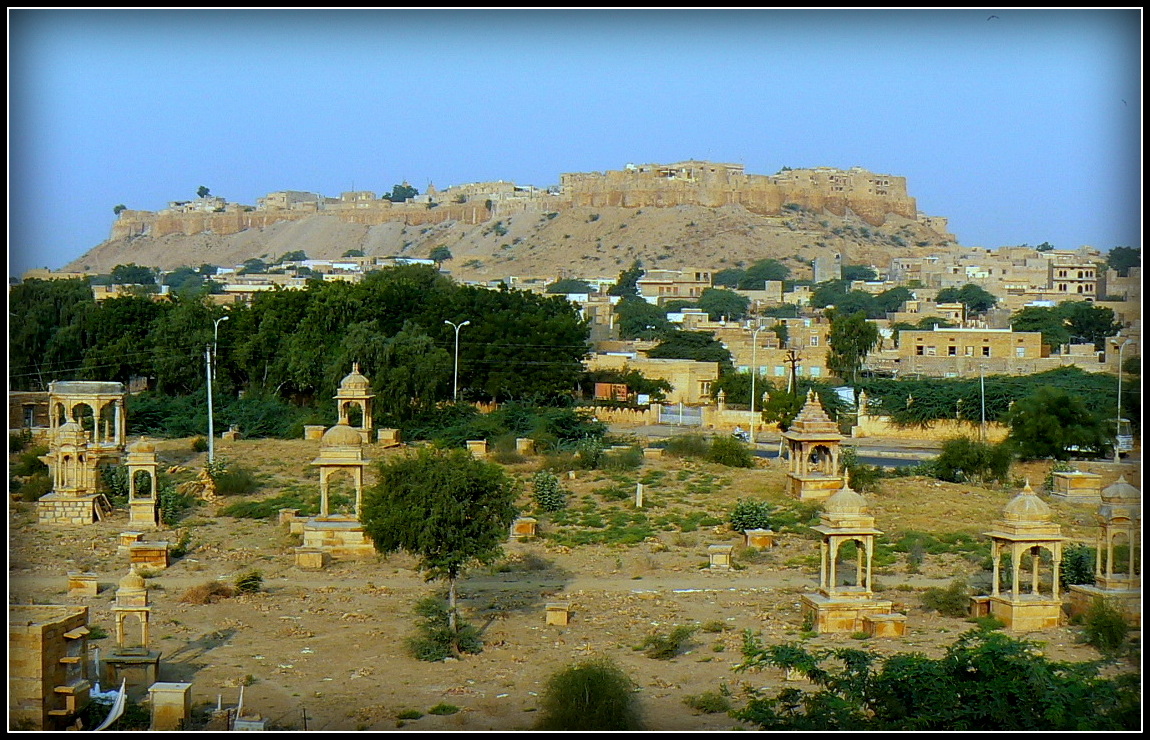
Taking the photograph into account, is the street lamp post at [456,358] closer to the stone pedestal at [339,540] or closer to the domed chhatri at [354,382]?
the domed chhatri at [354,382]

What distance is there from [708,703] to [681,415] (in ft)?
77.0

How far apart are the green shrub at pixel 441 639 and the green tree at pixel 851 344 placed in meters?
30.1

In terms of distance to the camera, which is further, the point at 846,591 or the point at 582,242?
the point at 582,242

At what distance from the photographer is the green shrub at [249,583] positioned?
1424 centimetres

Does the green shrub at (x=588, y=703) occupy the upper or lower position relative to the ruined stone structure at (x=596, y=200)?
lower

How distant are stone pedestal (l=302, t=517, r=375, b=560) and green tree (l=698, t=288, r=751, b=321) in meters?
45.7

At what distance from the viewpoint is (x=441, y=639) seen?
39.7 ft

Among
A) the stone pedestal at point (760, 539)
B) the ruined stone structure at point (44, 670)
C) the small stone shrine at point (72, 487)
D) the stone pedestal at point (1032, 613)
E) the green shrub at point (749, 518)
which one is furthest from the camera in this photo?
the small stone shrine at point (72, 487)

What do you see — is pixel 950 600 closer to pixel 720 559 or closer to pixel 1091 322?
pixel 720 559

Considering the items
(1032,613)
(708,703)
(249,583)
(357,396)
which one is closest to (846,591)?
(1032,613)

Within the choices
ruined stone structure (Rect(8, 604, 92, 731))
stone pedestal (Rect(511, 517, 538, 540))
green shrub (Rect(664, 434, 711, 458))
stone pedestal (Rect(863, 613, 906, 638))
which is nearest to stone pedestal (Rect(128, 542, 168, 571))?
stone pedestal (Rect(511, 517, 538, 540))

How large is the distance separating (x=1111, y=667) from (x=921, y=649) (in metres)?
1.51

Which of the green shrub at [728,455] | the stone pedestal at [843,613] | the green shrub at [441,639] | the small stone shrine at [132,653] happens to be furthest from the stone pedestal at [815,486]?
the small stone shrine at [132,653]

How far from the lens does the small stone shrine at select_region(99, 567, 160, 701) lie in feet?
35.6
